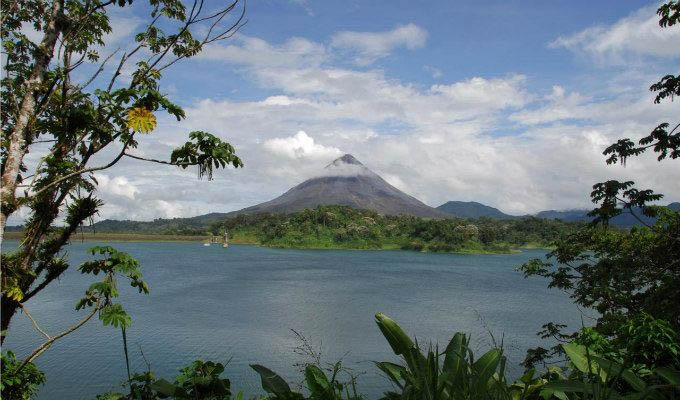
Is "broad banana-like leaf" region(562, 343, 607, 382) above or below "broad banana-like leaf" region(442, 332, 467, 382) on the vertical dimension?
below

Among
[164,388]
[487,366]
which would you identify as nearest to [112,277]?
[164,388]

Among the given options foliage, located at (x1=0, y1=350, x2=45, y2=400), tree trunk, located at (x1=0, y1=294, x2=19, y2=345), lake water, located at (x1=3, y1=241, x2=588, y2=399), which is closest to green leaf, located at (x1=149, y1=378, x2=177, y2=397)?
tree trunk, located at (x1=0, y1=294, x2=19, y2=345)

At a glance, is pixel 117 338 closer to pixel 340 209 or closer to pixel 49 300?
pixel 49 300

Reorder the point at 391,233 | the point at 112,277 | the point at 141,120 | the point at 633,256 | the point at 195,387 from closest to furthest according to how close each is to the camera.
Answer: the point at 195,387, the point at 141,120, the point at 112,277, the point at 633,256, the point at 391,233

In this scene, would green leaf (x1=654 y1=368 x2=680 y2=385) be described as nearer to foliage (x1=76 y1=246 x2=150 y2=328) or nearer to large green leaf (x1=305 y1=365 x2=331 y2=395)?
large green leaf (x1=305 y1=365 x2=331 y2=395)

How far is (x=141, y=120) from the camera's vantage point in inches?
139

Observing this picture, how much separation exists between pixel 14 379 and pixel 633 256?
1138cm

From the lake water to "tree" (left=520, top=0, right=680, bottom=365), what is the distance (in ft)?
10.2

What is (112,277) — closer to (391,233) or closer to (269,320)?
(269,320)

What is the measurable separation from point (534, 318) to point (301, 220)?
3825 inches

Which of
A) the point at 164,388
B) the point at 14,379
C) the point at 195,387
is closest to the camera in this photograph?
the point at 195,387

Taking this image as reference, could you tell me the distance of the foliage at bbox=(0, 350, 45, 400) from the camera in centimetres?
422

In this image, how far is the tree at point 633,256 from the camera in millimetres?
5574

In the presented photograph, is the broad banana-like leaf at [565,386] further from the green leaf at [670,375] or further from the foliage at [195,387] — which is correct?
the foliage at [195,387]
